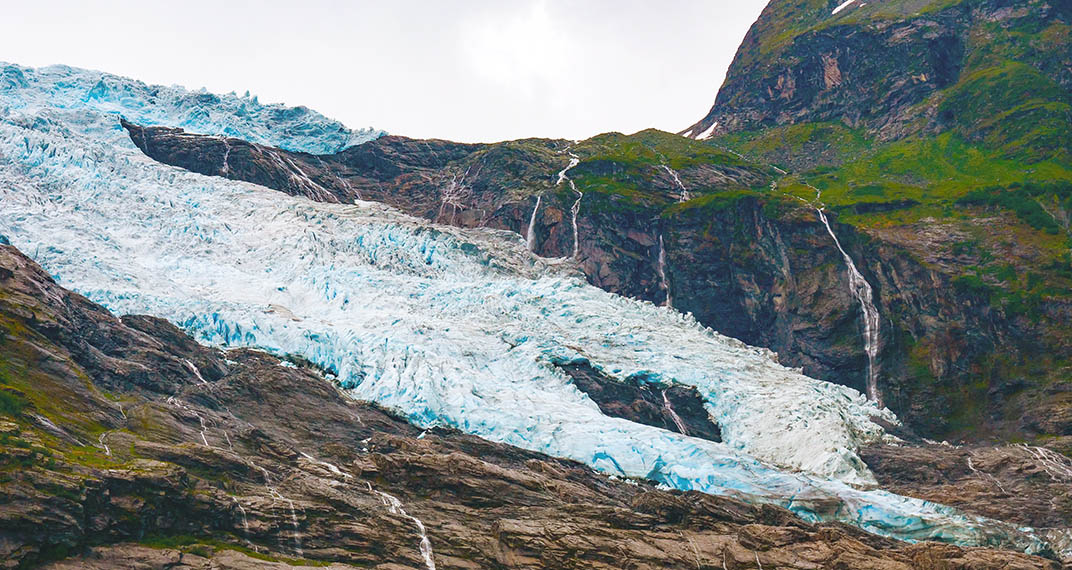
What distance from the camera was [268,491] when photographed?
2944 centimetres

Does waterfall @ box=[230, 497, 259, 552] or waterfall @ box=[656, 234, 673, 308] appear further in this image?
waterfall @ box=[656, 234, 673, 308]

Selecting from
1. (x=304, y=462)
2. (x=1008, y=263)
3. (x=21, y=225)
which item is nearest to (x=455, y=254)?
A: (x=21, y=225)

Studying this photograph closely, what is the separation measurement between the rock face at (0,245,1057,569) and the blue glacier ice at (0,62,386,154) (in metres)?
45.1

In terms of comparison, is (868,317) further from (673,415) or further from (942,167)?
(942,167)

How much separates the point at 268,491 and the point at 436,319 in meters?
25.2

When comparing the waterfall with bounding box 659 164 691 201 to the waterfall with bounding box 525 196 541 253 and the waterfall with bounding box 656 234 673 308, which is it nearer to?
the waterfall with bounding box 656 234 673 308

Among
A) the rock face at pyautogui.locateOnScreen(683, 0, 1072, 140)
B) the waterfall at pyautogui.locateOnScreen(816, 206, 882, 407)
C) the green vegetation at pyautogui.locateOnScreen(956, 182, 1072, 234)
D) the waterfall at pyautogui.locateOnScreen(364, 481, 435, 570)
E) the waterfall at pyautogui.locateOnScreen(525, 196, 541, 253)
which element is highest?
the rock face at pyautogui.locateOnScreen(683, 0, 1072, 140)

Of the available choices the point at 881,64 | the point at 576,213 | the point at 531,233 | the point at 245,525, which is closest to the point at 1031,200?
the point at 576,213

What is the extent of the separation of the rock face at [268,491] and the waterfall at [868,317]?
92.7ft

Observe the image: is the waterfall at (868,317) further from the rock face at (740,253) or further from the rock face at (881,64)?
the rock face at (881,64)

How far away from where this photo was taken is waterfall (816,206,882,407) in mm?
62906

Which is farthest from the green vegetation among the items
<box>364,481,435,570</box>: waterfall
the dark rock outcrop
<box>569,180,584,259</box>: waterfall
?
<box>364,481,435,570</box>: waterfall

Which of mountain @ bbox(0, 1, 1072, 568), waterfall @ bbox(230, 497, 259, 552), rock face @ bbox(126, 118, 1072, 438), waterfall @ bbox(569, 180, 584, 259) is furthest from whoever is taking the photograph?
waterfall @ bbox(569, 180, 584, 259)

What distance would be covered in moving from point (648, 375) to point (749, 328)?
845 inches
